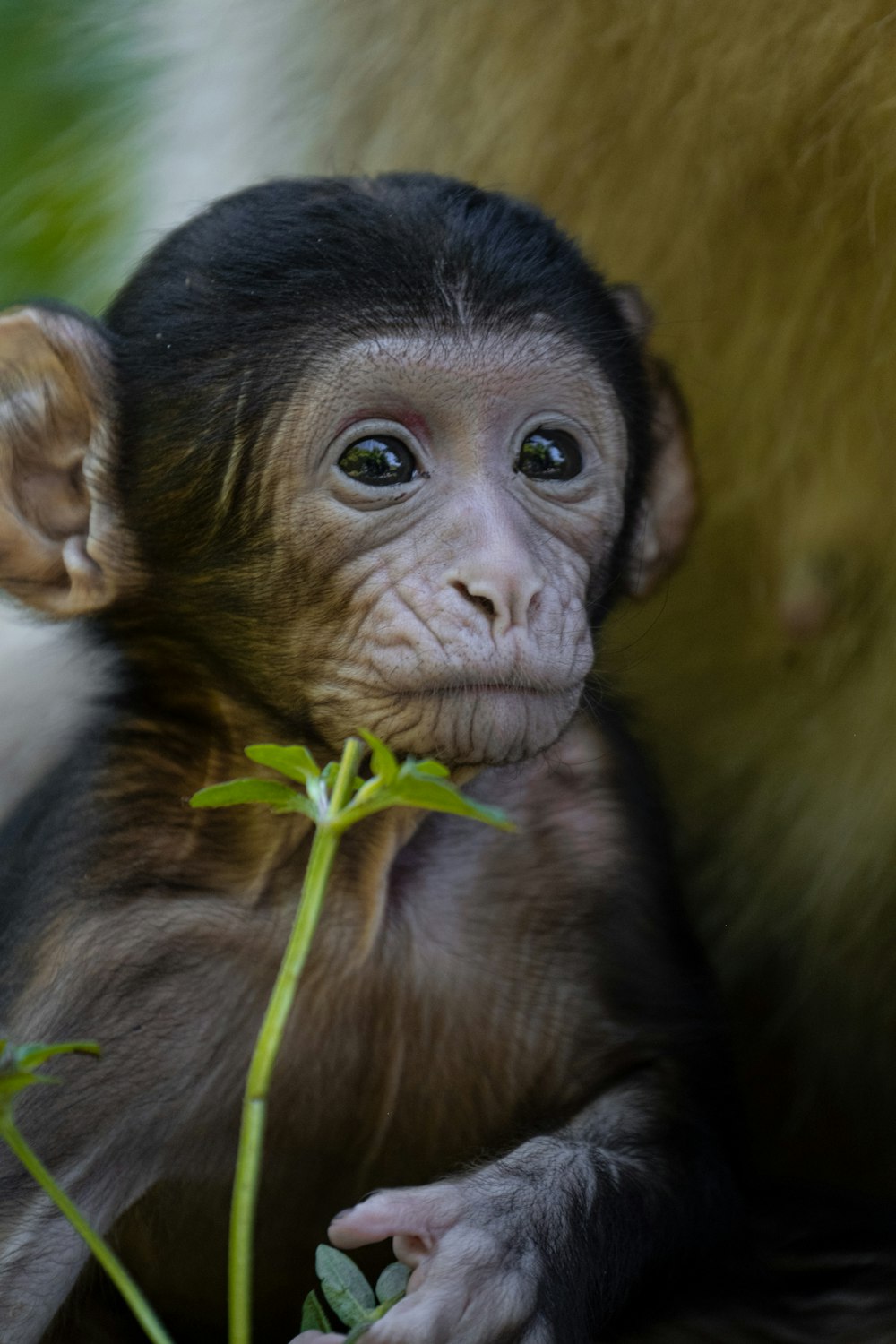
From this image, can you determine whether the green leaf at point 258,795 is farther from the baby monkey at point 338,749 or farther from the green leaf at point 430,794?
the baby monkey at point 338,749

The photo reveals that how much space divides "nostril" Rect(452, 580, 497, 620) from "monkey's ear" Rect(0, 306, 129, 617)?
0.49m

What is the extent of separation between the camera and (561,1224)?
1.86 meters

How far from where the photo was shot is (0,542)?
2086 mm

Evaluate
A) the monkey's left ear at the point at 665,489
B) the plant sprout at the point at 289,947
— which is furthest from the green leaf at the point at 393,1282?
the monkey's left ear at the point at 665,489

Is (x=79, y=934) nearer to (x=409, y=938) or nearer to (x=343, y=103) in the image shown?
(x=409, y=938)

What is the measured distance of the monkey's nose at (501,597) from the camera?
5.96 feet

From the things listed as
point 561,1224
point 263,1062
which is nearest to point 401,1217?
point 561,1224

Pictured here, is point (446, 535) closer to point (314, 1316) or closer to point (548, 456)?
point (548, 456)

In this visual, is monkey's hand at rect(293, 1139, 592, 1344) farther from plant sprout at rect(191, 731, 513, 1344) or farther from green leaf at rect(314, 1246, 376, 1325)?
plant sprout at rect(191, 731, 513, 1344)

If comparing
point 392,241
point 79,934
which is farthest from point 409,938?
point 392,241

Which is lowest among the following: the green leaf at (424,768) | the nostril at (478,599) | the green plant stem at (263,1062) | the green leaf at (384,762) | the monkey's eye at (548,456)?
the green plant stem at (263,1062)

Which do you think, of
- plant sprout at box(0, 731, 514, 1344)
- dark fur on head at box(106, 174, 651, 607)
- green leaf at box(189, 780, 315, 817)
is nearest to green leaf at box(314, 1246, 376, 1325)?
plant sprout at box(0, 731, 514, 1344)

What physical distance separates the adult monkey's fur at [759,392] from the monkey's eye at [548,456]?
0.42 m

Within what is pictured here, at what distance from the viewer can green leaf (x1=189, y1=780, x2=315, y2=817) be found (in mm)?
1382
